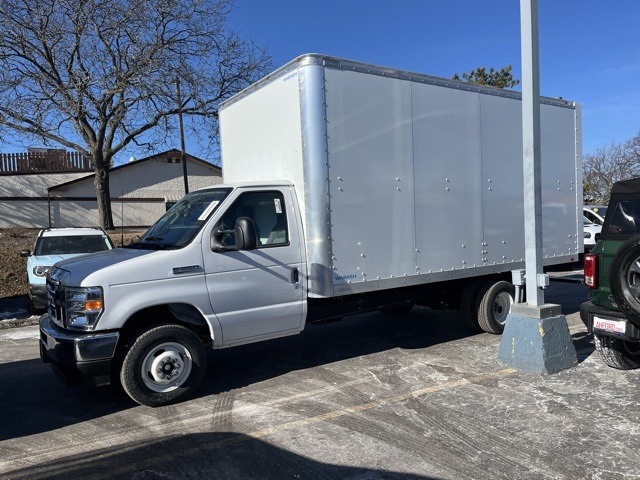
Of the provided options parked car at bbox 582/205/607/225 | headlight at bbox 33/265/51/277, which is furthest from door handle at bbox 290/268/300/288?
parked car at bbox 582/205/607/225

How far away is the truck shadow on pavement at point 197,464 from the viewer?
11.9 feet

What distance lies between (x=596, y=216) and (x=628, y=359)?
14655 mm

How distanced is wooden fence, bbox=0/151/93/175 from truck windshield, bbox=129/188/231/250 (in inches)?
868

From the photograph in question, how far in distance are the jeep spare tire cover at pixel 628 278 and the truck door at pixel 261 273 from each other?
10.1 ft

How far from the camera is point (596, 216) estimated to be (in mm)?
18469

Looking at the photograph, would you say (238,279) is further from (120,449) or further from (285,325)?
(120,449)

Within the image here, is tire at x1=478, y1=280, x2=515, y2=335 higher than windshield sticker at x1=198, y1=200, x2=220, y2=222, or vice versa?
windshield sticker at x1=198, y1=200, x2=220, y2=222

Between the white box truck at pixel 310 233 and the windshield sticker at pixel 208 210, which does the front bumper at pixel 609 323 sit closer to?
the white box truck at pixel 310 233

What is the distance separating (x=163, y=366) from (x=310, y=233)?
2.03m

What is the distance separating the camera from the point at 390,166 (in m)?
6.07

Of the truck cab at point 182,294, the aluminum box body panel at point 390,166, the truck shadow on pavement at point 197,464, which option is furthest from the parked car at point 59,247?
the truck shadow on pavement at point 197,464

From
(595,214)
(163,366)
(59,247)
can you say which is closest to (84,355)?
(163,366)

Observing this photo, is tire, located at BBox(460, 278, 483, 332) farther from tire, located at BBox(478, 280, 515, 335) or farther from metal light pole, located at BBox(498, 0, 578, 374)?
metal light pole, located at BBox(498, 0, 578, 374)

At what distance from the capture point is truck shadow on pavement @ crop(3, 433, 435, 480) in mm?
3627
